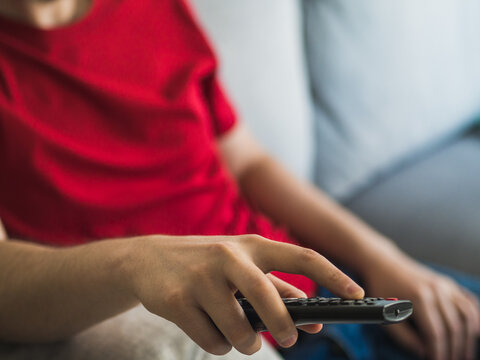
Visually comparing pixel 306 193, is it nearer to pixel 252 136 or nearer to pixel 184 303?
pixel 252 136

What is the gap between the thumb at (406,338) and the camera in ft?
1.99

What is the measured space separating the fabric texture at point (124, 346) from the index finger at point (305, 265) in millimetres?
115

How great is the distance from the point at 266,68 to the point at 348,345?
1.49ft

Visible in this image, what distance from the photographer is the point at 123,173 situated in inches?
24.5

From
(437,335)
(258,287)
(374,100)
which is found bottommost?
(437,335)

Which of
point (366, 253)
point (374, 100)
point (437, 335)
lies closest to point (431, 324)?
point (437, 335)

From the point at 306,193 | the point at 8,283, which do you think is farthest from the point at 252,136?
the point at 8,283

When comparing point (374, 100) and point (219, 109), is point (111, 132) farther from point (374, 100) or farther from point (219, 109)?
point (374, 100)

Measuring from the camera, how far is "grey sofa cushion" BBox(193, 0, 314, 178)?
0.81 m

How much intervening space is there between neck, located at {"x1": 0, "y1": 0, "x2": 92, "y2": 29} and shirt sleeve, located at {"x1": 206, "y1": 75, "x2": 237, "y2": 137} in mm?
188

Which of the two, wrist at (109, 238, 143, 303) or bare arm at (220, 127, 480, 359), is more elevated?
wrist at (109, 238, 143, 303)

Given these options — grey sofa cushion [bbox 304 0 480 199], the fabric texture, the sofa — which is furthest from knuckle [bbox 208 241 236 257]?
grey sofa cushion [bbox 304 0 480 199]

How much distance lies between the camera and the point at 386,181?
40.7 inches

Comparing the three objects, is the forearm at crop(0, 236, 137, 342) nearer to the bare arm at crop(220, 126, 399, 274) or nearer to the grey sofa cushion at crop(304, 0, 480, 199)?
the bare arm at crop(220, 126, 399, 274)
